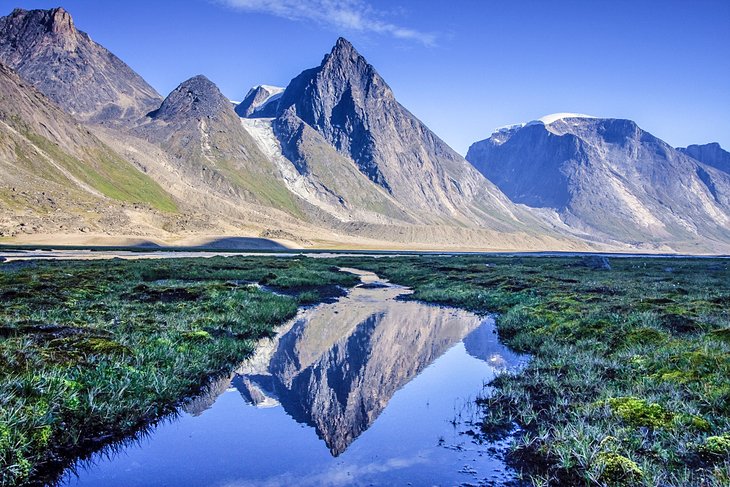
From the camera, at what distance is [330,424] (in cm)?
1170

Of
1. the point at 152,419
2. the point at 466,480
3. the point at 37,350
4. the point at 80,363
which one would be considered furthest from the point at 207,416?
the point at 466,480

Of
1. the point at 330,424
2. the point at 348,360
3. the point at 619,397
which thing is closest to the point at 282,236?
the point at 348,360

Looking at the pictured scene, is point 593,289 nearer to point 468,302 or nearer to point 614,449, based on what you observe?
point 468,302

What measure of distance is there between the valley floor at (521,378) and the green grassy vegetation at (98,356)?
40mm

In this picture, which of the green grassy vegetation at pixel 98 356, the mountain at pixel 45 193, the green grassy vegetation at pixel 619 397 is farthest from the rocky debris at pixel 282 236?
the green grassy vegetation at pixel 619 397

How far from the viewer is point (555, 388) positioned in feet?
42.6

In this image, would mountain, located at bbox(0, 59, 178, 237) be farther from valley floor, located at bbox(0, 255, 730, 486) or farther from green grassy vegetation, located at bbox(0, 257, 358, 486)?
valley floor, located at bbox(0, 255, 730, 486)

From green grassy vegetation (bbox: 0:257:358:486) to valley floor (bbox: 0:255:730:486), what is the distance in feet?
0.13

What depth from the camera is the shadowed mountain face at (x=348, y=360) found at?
12.6 m

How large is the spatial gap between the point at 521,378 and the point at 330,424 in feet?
20.2

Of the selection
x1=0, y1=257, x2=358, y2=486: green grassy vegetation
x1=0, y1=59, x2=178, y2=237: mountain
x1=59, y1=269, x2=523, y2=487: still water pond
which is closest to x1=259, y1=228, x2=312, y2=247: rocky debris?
x1=0, y1=59, x2=178, y2=237: mountain

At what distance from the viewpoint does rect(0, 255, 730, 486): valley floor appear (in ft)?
27.3

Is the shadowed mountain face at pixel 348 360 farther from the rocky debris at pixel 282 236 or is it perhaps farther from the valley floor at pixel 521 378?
the rocky debris at pixel 282 236

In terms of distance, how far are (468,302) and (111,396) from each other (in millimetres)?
26040
